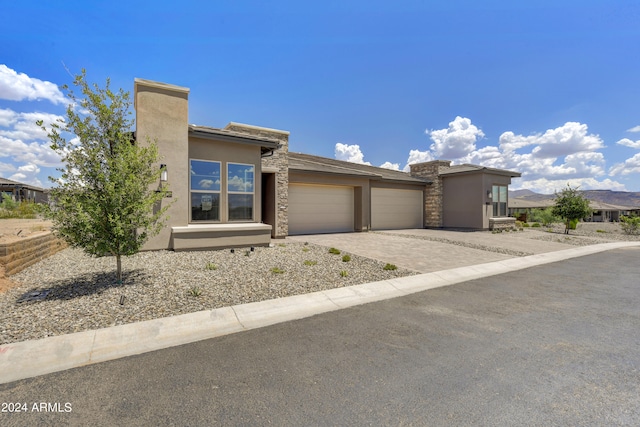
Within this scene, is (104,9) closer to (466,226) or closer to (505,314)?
(505,314)

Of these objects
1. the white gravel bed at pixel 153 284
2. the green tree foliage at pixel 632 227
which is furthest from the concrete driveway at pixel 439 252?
the green tree foliage at pixel 632 227

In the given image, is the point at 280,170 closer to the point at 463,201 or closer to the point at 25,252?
the point at 25,252

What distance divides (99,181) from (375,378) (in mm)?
5902

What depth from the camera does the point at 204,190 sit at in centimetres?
973

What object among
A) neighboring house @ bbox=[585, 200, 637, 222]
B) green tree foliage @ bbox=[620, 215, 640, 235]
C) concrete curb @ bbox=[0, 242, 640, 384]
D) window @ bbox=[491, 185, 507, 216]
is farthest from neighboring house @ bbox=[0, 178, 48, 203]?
neighboring house @ bbox=[585, 200, 637, 222]

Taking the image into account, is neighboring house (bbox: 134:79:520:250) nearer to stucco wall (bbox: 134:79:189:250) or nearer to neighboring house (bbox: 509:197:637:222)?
stucco wall (bbox: 134:79:189:250)

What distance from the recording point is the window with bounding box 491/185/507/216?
1928 cm

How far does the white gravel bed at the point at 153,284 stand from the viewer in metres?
4.21

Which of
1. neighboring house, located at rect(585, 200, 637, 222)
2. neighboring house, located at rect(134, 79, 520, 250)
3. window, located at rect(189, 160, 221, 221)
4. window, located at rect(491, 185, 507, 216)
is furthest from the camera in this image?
neighboring house, located at rect(585, 200, 637, 222)

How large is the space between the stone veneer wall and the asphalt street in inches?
180

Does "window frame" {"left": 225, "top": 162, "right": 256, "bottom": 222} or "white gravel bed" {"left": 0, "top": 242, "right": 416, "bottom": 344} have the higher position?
"window frame" {"left": 225, "top": 162, "right": 256, "bottom": 222}

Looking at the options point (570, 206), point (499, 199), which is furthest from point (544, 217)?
point (499, 199)

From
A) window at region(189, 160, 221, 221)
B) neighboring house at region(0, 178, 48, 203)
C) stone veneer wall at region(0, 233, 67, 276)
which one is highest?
neighboring house at region(0, 178, 48, 203)

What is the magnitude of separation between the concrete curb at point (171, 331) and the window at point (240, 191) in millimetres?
5753
